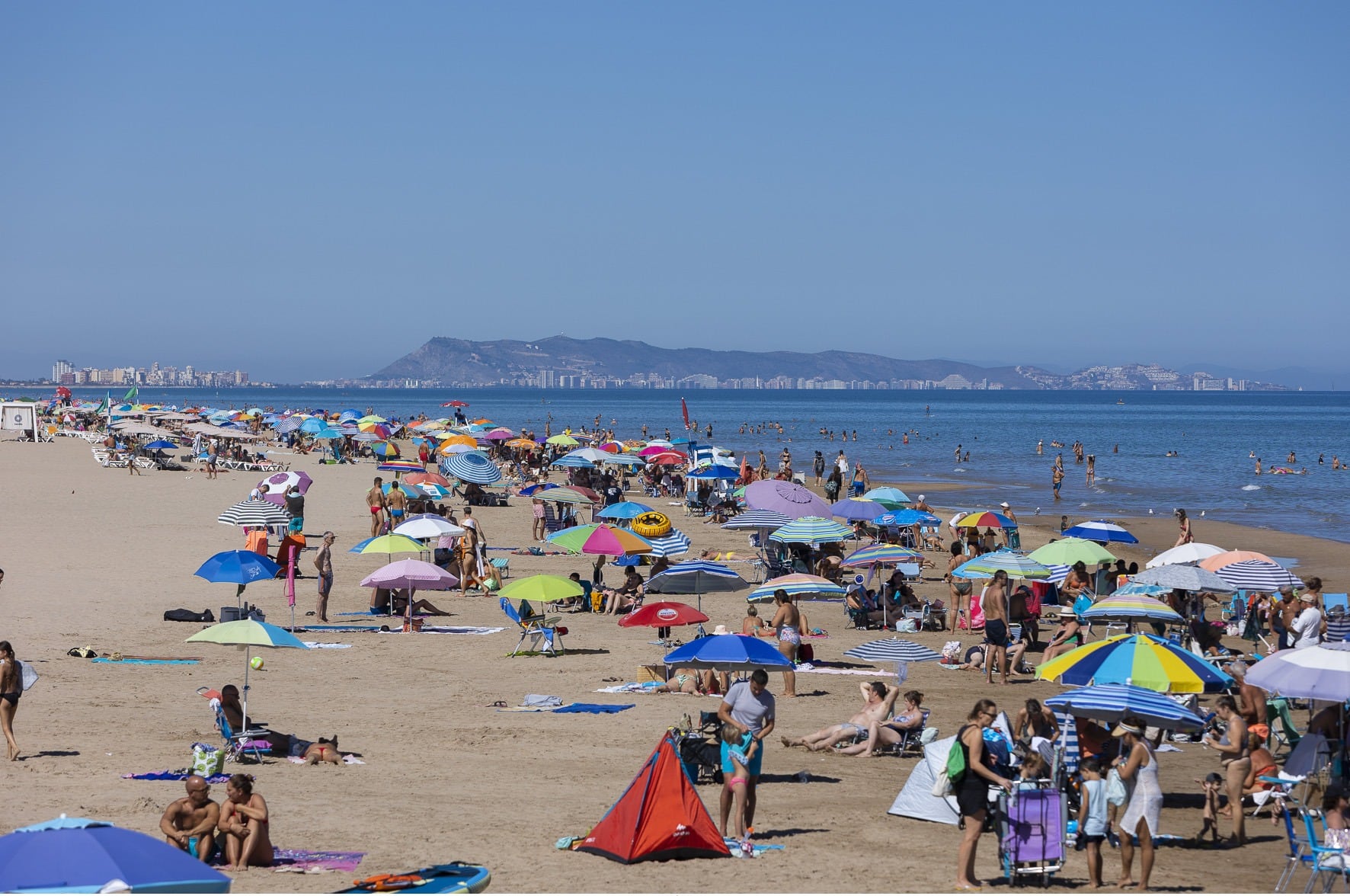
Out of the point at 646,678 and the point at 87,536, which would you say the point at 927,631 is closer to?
the point at 646,678

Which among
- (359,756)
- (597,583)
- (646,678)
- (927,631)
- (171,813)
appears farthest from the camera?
(597,583)

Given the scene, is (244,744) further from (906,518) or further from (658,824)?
(906,518)

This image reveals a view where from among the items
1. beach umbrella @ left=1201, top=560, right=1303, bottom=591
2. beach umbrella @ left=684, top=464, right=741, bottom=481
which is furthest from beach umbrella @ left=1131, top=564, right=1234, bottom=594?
beach umbrella @ left=684, top=464, right=741, bottom=481

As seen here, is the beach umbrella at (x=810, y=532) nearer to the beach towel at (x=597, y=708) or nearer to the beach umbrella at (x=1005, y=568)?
the beach umbrella at (x=1005, y=568)

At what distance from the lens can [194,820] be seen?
317 inches

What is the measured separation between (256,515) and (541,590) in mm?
7233

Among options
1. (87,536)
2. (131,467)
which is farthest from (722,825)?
(131,467)

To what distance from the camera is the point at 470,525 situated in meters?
20.5

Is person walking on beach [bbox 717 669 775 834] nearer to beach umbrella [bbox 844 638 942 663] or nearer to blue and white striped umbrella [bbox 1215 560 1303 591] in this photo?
beach umbrella [bbox 844 638 942 663]

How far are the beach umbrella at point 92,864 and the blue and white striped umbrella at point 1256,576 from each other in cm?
1432

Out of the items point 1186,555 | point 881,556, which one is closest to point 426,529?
point 881,556

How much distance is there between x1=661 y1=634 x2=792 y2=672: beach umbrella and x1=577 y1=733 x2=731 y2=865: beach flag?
2.15 meters

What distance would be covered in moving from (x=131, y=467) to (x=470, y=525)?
86.9ft

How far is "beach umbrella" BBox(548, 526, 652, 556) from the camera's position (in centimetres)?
1823
